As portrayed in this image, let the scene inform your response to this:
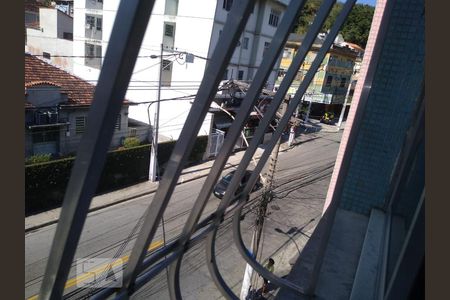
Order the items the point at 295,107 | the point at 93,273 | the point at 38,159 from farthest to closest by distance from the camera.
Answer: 1. the point at 38,159
2. the point at 93,273
3. the point at 295,107

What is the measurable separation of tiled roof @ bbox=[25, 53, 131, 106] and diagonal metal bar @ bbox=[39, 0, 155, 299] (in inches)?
339

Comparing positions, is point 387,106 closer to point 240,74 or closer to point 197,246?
point 197,246

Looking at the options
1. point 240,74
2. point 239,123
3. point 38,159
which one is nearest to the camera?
point 239,123

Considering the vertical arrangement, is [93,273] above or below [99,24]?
below

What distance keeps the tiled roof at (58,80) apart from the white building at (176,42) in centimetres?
150

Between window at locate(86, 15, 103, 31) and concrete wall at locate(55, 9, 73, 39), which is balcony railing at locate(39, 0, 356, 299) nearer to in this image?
window at locate(86, 15, 103, 31)

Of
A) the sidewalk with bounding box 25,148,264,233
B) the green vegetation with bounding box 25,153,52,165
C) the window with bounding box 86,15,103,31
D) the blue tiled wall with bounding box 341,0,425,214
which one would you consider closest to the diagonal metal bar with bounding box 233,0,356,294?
the blue tiled wall with bounding box 341,0,425,214

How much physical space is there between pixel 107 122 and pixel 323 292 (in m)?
2.36

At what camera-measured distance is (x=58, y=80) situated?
380 inches

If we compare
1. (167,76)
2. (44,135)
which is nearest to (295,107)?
(44,135)

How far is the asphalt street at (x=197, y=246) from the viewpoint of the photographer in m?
5.91

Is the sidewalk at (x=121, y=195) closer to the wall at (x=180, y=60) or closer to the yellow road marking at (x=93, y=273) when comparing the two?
the yellow road marking at (x=93, y=273)

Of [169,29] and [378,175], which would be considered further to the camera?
[169,29]

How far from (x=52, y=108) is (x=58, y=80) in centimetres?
135
